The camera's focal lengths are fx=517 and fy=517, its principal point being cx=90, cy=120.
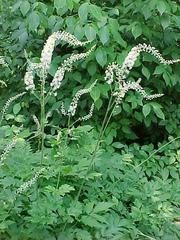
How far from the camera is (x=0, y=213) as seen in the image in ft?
8.00

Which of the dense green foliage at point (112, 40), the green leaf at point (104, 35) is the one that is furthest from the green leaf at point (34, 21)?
the green leaf at point (104, 35)

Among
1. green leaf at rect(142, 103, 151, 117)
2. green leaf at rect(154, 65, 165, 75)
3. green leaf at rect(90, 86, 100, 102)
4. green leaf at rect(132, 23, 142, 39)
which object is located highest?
green leaf at rect(132, 23, 142, 39)

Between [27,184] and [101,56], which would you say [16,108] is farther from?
[27,184]

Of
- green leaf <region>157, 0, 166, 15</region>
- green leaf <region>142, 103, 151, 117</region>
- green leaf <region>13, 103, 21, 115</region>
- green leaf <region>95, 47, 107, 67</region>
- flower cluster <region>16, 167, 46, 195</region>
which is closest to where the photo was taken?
flower cluster <region>16, 167, 46, 195</region>

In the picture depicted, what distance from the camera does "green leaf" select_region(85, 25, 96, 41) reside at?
334 centimetres

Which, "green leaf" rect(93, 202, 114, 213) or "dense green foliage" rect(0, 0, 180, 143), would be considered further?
"dense green foliage" rect(0, 0, 180, 143)

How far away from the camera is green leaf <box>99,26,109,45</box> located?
11.0 feet

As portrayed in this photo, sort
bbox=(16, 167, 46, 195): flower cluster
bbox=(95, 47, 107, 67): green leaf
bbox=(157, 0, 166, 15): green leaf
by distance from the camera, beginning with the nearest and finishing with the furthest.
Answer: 1. bbox=(16, 167, 46, 195): flower cluster
2. bbox=(157, 0, 166, 15): green leaf
3. bbox=(95, 47, 107, 67): green leaf

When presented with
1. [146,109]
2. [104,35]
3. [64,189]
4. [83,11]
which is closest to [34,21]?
[83,11]

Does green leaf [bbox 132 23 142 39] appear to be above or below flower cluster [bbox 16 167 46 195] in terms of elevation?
above

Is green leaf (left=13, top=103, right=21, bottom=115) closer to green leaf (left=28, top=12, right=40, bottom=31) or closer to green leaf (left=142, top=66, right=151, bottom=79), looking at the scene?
green leaf (left=28, top=12, right=40, bottom=31)

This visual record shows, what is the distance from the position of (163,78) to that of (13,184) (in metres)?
1.79

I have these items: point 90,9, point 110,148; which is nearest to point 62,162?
point 110,148

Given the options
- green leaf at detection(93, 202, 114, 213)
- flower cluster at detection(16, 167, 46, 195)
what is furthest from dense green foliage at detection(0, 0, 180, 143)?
green leaf at detection(93, 202, 114, 213)
